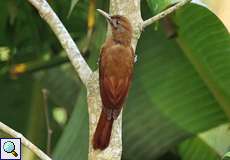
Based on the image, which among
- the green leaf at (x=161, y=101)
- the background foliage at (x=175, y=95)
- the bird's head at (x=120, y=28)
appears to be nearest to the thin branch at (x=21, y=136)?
the bird's head at (x=120, y=28)

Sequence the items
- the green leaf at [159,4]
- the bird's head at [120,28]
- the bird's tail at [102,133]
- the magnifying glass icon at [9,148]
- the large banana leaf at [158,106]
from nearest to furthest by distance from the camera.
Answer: the bird's tail at [102,133], the bird's head at [120,28], the green leaf at [159,4], the magnifying glass icon at [9,148], the large banana leaf at [158,106]

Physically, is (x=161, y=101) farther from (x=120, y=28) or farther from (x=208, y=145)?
(x=120, y=28)

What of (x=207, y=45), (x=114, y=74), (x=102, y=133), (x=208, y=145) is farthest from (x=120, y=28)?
(x=208, y=145)

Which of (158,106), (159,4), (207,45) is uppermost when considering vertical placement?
(159,4)

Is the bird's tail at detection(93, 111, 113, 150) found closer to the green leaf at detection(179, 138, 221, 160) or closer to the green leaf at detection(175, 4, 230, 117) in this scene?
the green leaf at detection(175, 4, 230, 117)

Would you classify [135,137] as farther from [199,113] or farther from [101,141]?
[101,141]

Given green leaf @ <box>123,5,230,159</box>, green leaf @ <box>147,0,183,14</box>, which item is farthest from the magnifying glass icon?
green leaf @ <box>147,0,183,14</box>

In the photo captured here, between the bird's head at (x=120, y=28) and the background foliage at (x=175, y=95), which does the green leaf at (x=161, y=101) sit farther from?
the bird's head at (x=120, y=28)
